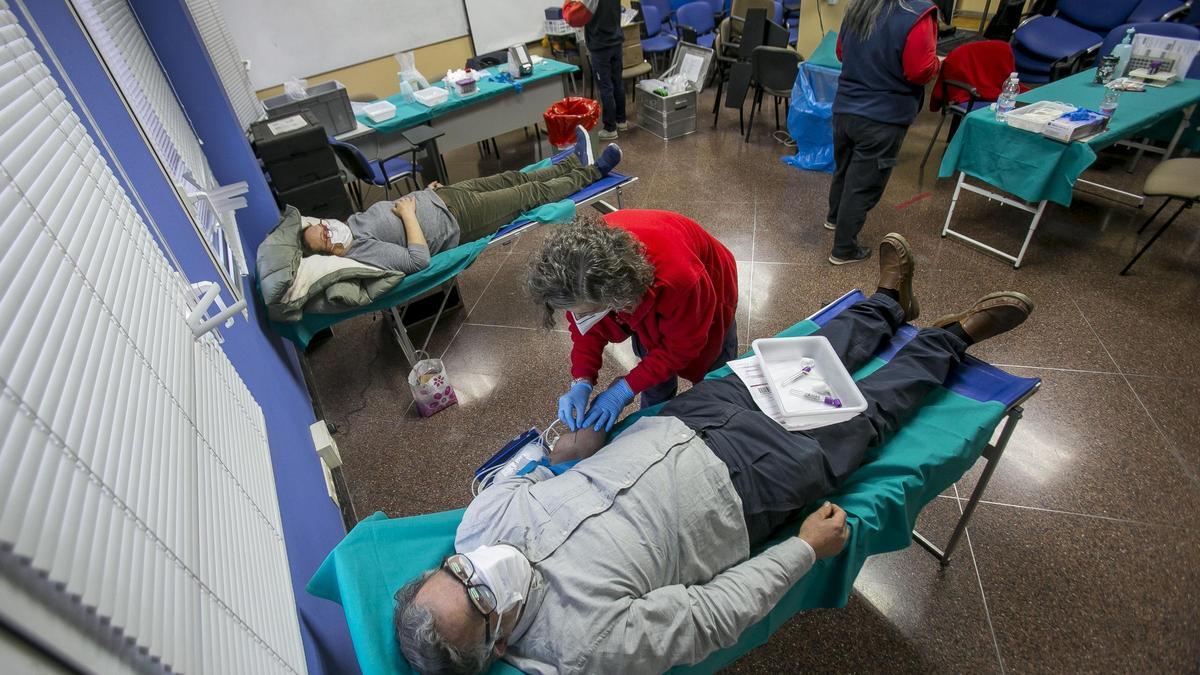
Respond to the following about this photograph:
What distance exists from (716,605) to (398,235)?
2240mm

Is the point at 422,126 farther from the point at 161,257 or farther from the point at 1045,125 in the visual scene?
the point at 1045,125

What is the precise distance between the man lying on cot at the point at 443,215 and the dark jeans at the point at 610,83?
1.90m

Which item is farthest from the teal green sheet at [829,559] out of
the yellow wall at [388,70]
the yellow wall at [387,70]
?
the yellow wall at [388,70]

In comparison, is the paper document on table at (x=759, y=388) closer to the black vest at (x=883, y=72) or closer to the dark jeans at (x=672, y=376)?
the dark jeans at (x=672, y=376)

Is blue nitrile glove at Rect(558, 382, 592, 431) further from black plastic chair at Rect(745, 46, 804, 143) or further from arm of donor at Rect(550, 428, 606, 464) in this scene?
black plastic chair at Rect(745, 46, 804, 143)

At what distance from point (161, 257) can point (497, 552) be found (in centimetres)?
99

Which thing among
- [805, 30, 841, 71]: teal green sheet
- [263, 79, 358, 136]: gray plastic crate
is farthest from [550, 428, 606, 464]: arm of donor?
[805, 30, 841, 71]: teal green sheet

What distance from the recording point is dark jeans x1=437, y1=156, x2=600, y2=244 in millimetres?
2865

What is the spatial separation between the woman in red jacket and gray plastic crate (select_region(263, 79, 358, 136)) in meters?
2.90

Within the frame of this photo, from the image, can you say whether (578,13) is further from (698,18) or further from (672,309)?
(672,309)

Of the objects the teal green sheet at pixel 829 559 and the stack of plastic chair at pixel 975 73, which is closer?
the teal green sheet at pixel 829 559

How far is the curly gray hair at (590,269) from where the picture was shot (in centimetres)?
127

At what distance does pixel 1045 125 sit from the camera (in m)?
2.49

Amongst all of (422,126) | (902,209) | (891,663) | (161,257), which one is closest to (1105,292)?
(902,209)
